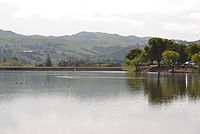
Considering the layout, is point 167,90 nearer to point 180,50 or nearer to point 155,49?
point 155,49

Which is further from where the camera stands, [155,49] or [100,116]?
[155,49]

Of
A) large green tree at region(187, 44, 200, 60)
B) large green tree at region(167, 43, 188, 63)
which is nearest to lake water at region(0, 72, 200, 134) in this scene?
large green tree at region(187, 44, 200, 60)

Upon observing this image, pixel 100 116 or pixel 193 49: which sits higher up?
pixel 193 49

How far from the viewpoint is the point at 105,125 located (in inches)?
1054

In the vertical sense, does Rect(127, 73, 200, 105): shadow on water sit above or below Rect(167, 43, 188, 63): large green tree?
below

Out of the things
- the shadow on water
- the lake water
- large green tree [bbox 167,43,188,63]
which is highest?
large green tree [bbox 167,43,188,63]

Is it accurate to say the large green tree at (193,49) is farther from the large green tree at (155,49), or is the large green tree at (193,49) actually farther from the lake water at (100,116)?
the lake water at (100,116)

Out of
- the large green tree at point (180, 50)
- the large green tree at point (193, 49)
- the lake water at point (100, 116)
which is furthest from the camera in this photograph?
the large green tree at point (180, 50)

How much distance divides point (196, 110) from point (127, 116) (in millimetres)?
8009

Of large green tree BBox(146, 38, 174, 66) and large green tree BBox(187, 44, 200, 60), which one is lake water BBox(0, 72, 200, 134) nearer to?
large green tree BBox(187, 44, 200, 60)

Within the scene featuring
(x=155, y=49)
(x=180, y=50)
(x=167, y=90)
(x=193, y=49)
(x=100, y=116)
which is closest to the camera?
(x=100, y=116)

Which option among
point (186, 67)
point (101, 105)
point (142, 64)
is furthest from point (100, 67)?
point (101, 105)

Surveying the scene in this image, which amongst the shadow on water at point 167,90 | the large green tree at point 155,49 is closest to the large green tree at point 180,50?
the large green tree at point 155,49

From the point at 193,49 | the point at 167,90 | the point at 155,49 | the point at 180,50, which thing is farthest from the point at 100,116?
the point at 180,50
